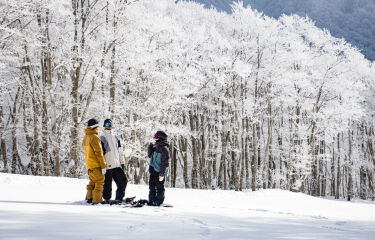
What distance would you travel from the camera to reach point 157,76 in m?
14.2

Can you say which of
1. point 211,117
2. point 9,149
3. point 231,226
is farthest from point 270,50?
point 9,149

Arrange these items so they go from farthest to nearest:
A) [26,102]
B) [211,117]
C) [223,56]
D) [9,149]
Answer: [9,149] < [211,117] < [26,102] < [223,56]

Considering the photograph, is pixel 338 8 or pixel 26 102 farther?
pixel 338 8

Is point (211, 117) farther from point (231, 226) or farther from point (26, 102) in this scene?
point (231, 226)

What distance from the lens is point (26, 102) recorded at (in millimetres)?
19859

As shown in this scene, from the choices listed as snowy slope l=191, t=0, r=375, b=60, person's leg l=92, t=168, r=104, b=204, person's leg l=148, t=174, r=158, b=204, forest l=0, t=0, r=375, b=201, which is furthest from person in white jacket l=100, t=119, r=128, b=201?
snowy slope l=191, t=0, r=375, b=60

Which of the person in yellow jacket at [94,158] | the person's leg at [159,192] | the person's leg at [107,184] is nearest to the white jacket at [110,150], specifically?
the person's leg at [107,184]

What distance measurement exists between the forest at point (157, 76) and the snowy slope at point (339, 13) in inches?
543

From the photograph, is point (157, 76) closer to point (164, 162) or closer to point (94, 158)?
point (164, 162)

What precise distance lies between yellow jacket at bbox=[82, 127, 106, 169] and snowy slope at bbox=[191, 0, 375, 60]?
99.0 feet

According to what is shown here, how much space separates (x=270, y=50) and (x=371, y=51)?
1959 centimetres

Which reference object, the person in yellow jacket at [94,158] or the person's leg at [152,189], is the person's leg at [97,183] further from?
the person's leg at [152,189]

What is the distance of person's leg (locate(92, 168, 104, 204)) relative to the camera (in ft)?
16.4

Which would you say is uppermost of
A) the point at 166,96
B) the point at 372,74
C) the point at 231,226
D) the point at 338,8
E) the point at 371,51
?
the point at 338,8
